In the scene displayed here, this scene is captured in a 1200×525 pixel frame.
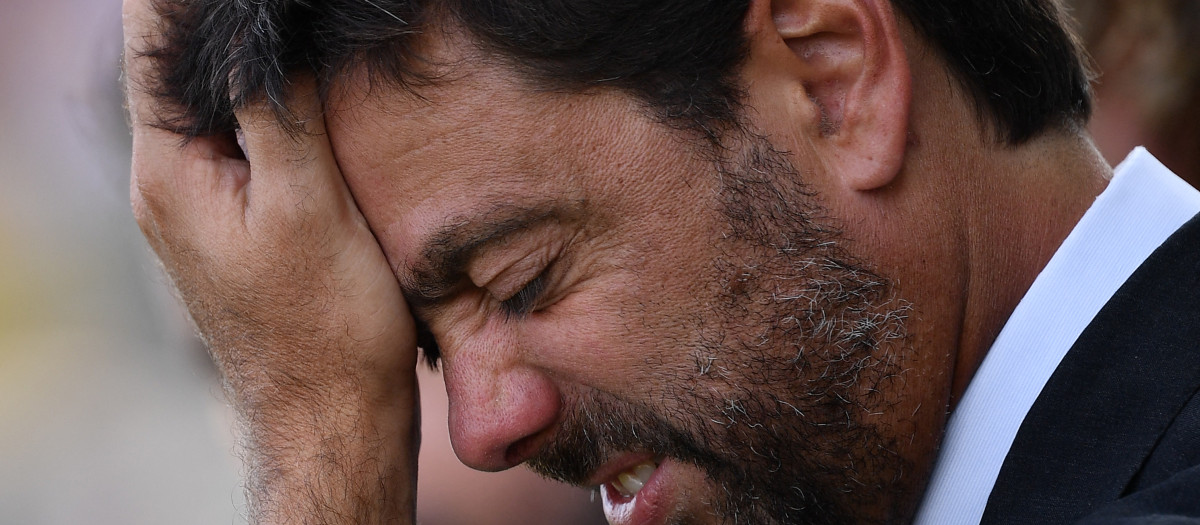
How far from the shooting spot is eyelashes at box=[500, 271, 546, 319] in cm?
170

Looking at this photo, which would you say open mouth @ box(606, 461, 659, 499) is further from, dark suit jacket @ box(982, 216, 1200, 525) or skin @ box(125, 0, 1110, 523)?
dark suit jacket @ box(982, 216, 1200, 525)

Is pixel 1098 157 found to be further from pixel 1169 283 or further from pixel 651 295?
pixel 651 295

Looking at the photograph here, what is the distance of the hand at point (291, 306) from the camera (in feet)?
5.86

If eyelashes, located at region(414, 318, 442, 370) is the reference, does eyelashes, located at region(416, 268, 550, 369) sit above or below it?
above

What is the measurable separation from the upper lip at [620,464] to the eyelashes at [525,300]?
28 centimetres

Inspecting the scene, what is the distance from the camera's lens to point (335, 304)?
183cm

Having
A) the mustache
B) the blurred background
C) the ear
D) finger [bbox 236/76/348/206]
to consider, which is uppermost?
the ear

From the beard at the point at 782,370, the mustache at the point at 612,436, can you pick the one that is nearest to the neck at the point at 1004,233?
the beard at the point at 782,370

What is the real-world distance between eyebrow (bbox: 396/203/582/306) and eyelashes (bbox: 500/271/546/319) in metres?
0.09

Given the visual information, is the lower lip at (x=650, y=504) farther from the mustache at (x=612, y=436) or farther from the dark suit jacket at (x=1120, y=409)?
the dark suit jacket at (x=1120, y=409)

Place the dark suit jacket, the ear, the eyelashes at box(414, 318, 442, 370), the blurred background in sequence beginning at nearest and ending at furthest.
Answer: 1. the dark suit jacket
2. the ear
3. the eyelashes at box(414, 318, 442, 370)
4. the blurred background

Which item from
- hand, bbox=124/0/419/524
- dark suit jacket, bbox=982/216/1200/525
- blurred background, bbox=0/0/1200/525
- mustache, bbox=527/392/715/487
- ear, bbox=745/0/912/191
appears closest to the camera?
dark suit jacket, bbox=982/216/1200/525

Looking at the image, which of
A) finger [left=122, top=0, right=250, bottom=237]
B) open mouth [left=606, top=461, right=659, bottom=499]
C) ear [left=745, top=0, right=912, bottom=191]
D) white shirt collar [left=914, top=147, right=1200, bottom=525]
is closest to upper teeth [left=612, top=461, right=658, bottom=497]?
open mouth [left=606, top=461, right=659, bottom=499]

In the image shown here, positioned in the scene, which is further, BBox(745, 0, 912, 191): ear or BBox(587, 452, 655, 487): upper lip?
BBox(587, 452, 655, 487): upper lip
